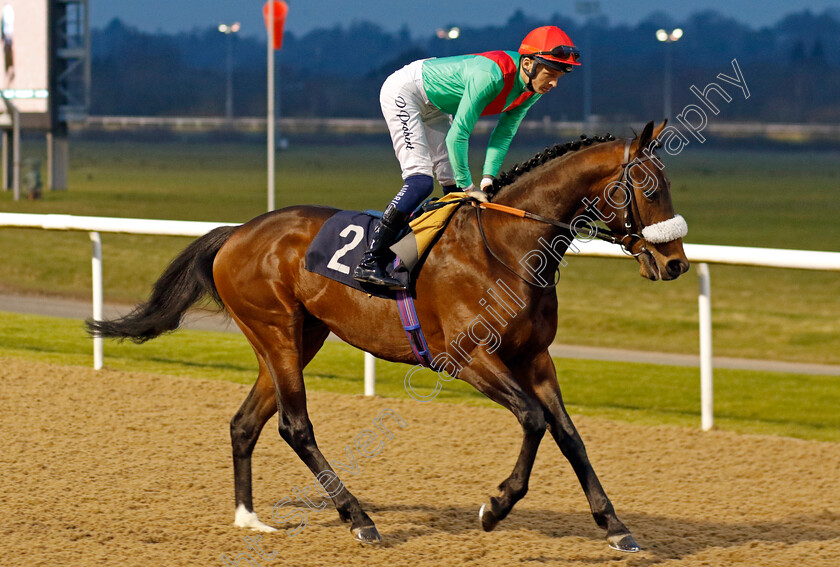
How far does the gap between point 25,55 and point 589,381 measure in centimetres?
1524

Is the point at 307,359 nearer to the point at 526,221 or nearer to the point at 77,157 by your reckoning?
the point at 526,221

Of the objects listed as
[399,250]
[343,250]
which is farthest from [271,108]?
[399,250]

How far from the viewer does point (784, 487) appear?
468cm

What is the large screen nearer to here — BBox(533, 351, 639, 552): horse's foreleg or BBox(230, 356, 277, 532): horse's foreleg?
BBox(230, 356, 277, 532): horse's foreleg

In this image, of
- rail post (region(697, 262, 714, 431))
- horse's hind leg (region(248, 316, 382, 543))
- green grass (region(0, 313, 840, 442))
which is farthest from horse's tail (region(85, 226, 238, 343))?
rail post (region(697, 262, 714, 431))

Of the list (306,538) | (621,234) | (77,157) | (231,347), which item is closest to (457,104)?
(621,234)

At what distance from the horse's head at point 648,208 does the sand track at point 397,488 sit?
3.31 ft

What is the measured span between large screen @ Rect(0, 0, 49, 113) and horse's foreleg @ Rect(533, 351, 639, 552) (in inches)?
672

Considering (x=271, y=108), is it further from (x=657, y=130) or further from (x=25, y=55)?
(x=25, y=55)

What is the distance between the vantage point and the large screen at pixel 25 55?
1902cm

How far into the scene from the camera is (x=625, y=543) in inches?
147

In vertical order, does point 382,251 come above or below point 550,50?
below

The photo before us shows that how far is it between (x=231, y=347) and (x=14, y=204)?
13638 mm

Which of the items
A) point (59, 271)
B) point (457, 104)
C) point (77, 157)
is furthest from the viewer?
point (77, 157)
